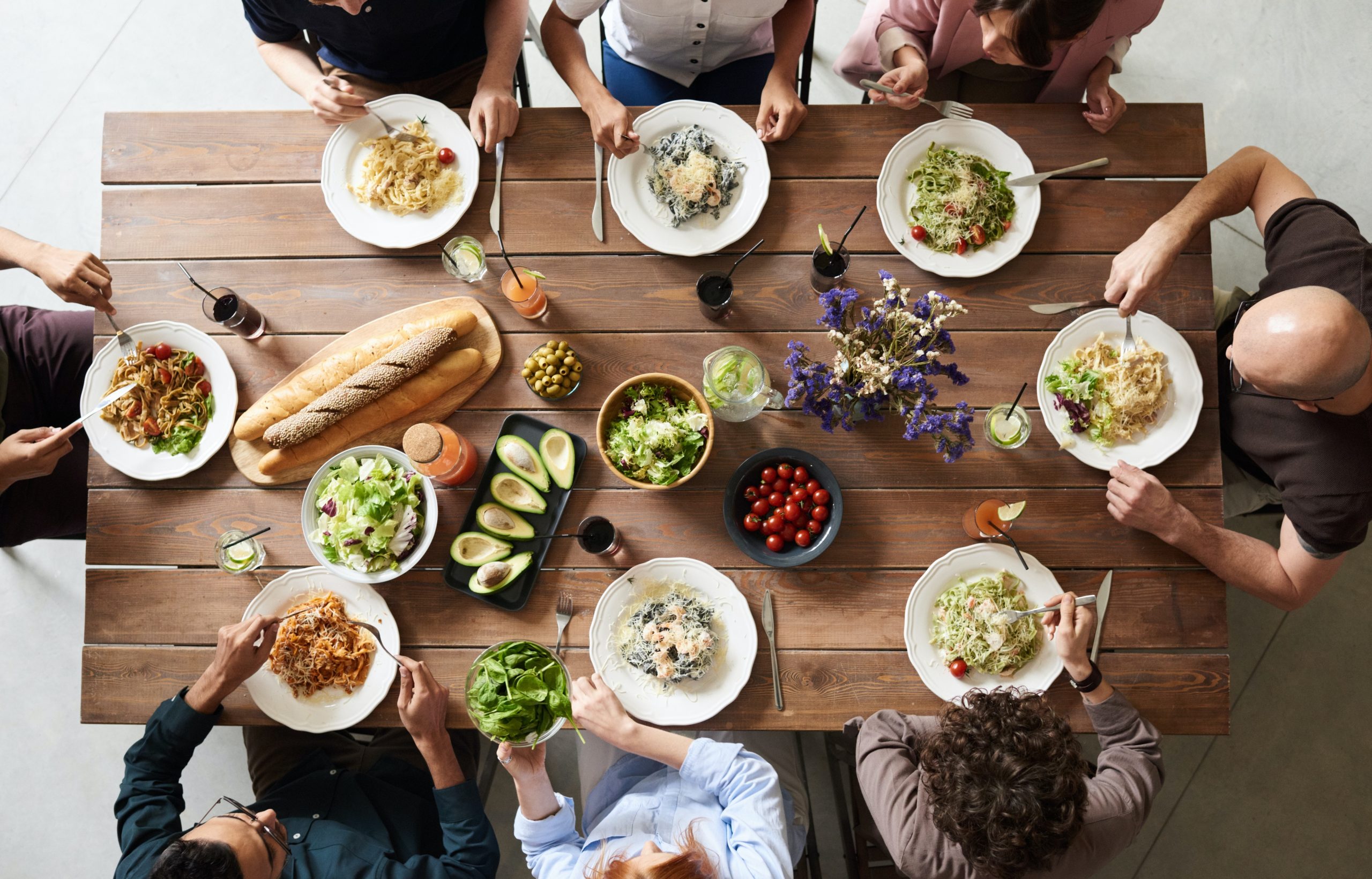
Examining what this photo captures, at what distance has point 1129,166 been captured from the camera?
217 centimetres

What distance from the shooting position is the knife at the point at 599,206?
85.1 inches

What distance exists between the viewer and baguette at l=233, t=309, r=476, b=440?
206 cm

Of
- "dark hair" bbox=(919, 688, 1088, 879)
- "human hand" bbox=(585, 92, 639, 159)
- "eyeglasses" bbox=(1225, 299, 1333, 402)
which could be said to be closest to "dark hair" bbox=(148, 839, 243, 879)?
"dark hair" bbox=(919, 688, 1088, 879)

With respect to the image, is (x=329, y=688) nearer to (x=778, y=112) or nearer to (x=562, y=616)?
(x=562, y=616)

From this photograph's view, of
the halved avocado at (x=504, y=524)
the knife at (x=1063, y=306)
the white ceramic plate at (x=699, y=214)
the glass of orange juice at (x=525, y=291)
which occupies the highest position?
the white ceramic plate at (x=699, y=214)

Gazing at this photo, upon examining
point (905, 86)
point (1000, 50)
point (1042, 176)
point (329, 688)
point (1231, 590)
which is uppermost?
point (1000, 50)

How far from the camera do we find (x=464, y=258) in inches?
82.1

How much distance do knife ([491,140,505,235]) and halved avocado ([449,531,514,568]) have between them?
0.87 metres

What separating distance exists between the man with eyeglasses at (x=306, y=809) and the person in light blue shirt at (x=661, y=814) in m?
0.22

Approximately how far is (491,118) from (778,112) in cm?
82

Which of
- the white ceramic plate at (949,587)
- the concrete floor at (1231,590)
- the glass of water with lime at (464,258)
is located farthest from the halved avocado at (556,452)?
the concrete floor at (1231,590)

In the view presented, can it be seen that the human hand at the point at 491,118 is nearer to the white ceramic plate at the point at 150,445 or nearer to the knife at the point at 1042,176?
the white ceramic plate at the point at 150,445

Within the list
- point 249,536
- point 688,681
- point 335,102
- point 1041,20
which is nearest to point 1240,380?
point 1041,20

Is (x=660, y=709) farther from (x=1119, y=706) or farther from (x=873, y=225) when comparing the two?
(x=873, y=225)
